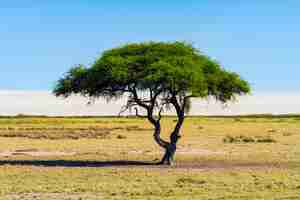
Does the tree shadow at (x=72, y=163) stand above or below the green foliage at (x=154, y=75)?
below

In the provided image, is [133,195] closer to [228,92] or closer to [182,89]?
[182,89]

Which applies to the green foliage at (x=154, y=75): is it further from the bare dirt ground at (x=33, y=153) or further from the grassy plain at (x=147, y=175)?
the bare dirt ground at (x=33, y=153)

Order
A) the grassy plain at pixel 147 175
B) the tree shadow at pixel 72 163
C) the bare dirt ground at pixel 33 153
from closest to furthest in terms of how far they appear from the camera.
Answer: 1. the grassy plain at pixel 147 175
2. the tree shadow at pixel 72 163
3. the bare dirt ground at pixel 33 153

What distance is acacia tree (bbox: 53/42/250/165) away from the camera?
114 feet

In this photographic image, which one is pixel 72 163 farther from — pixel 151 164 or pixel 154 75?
pixel 154 75

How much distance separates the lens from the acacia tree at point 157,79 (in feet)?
114

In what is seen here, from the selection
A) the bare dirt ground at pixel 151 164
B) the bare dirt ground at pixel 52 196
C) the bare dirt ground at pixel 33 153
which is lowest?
the bare dirt ground at pixel 52 196

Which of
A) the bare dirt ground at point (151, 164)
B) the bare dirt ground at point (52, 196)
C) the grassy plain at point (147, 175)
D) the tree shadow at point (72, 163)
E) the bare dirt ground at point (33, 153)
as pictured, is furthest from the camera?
the bare dirt ground at point (33, 153)

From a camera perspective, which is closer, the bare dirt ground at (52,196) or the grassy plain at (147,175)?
the bare dirt ground at (52,196)

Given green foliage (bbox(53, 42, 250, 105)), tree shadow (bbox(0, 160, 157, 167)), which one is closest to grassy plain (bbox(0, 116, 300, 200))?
tree shadow (bbox(0, 160, 157, 167))

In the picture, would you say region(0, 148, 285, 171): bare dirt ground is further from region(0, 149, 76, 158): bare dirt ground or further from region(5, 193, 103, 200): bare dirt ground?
region(5, 193, 103, 200): bare dirt ground

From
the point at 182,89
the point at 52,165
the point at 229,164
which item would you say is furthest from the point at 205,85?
the point at 52,165

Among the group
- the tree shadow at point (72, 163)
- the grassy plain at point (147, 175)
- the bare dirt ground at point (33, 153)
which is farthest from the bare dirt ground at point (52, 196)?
the bare dirt ground at point (33, 153)

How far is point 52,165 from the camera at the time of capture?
3559 centimetres
